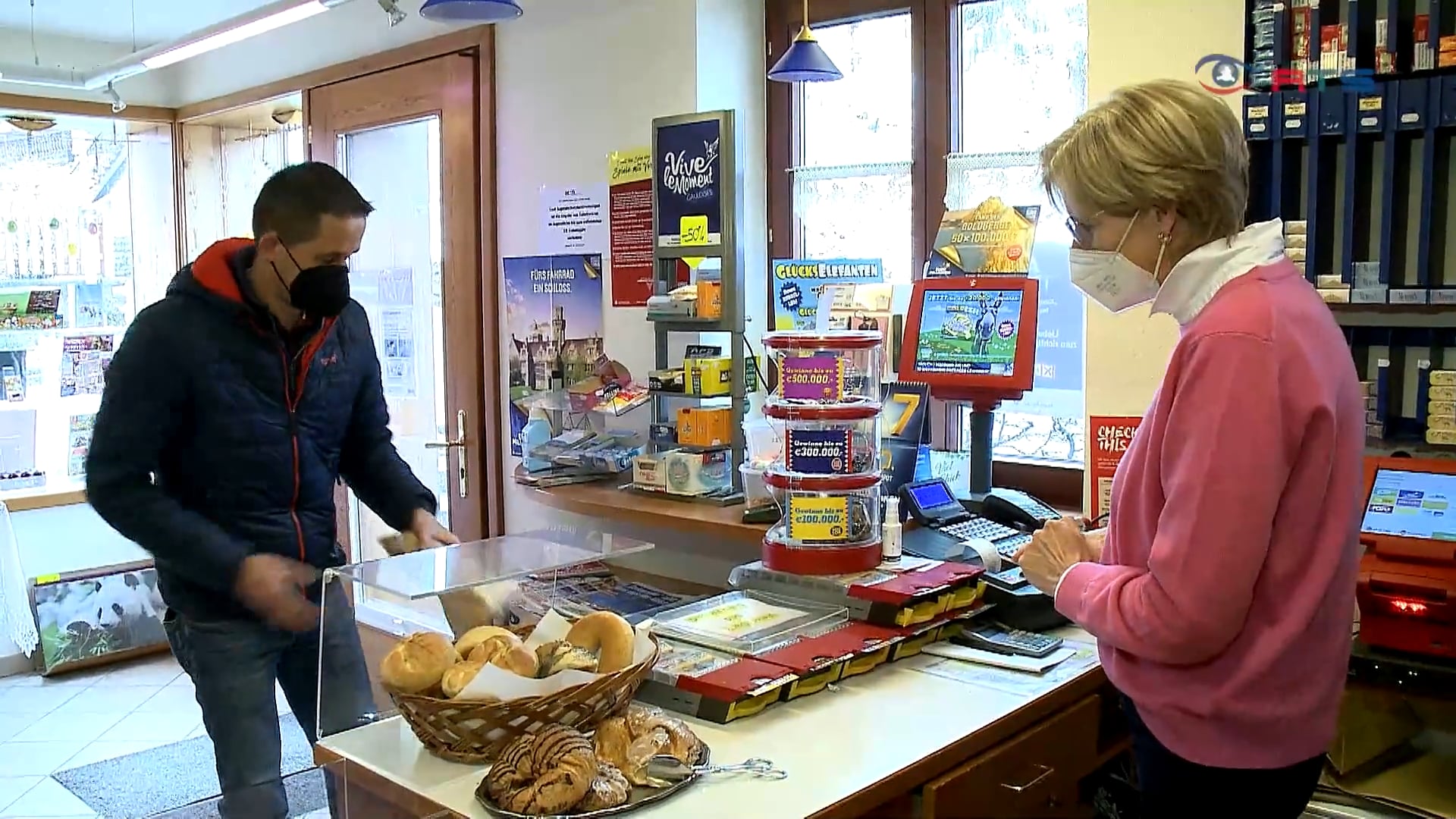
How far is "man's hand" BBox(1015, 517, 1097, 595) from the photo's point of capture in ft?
5.18

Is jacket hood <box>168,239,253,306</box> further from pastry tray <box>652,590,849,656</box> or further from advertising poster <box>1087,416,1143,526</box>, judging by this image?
advertising poster <box>1087,416,1143,526</box>

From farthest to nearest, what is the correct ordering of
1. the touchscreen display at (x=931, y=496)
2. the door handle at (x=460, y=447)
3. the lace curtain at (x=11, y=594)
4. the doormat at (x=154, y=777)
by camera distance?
the lace curtain at (x=11, y=594)
the door handle at (x=460, y=447)
the doormat at (x=154, y=777)
the touchscreen display at (x=931, y=496)

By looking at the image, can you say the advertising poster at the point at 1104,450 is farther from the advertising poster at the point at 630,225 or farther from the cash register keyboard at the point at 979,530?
the advertising poster at the point at 630,225

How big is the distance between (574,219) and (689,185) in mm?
635

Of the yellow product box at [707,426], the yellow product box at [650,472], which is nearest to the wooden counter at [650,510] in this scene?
the yellow product box at [650,472]

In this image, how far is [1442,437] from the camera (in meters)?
1.98

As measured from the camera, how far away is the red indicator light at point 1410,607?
1718 mm

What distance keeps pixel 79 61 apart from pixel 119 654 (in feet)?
8.63

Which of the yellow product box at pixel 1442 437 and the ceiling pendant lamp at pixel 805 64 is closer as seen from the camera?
the yellow product box at pixel 1442 437

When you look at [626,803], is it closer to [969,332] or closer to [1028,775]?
[1028,775]

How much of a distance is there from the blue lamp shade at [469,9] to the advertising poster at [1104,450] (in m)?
1.48

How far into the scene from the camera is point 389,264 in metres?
4.42

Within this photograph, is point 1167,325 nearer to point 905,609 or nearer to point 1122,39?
point 1122,39

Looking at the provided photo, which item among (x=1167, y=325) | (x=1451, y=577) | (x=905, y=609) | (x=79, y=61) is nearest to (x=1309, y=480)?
(x=1451, y=577)
